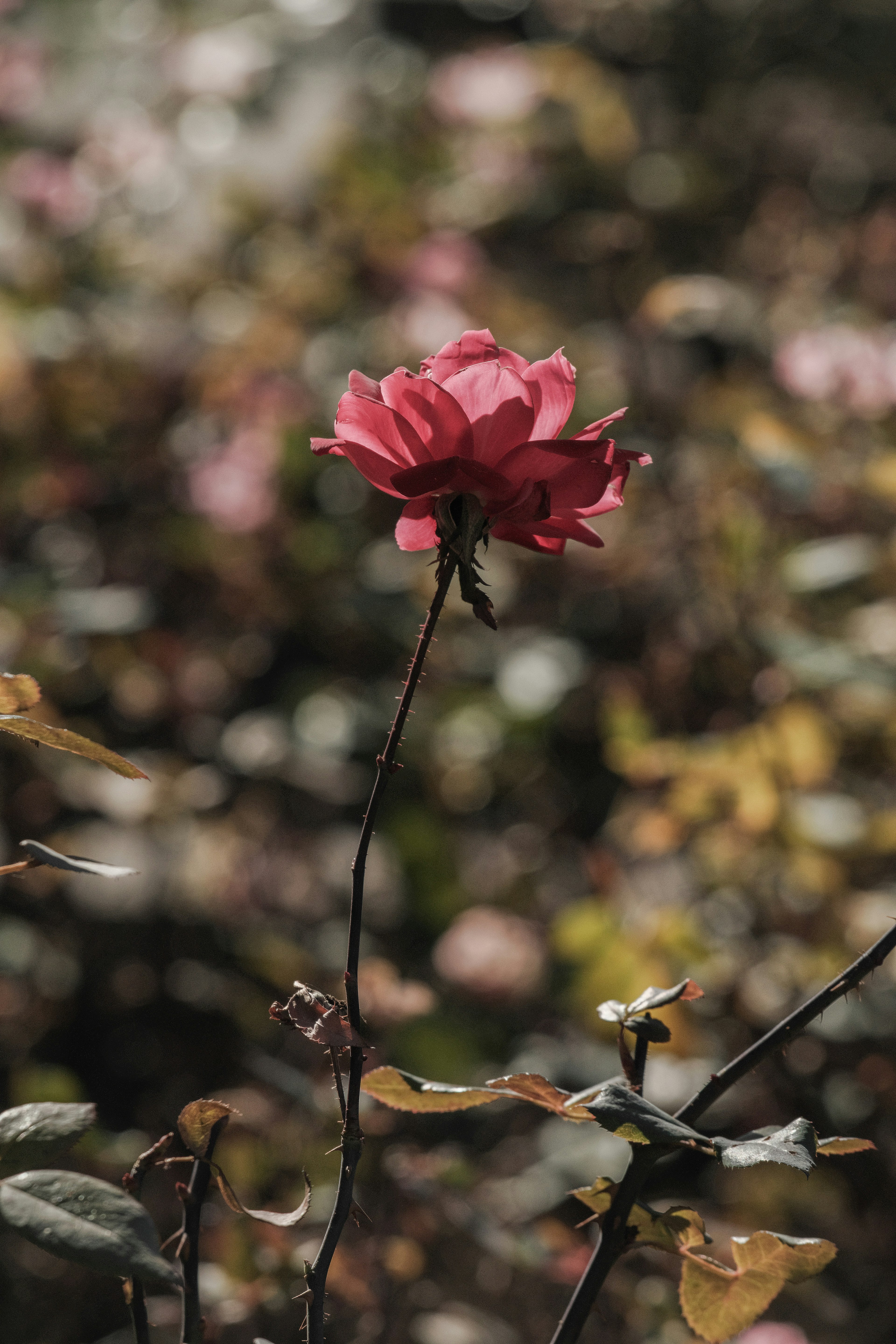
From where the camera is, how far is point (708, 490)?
4.65 ft

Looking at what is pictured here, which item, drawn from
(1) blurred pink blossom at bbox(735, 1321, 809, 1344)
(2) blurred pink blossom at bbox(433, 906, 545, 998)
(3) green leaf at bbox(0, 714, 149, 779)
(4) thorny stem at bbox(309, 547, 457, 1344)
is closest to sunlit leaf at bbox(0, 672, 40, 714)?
(3) green leaf at bbox(0, 714, 149, 779)

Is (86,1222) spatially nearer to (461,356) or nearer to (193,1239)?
(193,1239)

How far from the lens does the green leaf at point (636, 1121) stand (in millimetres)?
346

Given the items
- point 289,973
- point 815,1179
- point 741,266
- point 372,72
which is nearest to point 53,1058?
point 289,973

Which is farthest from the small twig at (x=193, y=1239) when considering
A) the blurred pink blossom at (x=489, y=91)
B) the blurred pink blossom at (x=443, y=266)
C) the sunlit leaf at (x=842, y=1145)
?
the blurred pink blossom at (x=489, y=91)

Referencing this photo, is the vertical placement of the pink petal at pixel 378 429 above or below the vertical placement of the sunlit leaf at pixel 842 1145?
above

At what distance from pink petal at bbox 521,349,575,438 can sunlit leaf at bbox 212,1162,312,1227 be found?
1.03 ft

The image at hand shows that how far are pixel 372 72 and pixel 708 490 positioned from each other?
194cm

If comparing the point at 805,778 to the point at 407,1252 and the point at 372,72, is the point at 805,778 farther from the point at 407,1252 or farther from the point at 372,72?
the point at 372,72

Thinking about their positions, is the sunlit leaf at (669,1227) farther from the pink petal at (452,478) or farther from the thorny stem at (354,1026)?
the pink petal at (452,478)

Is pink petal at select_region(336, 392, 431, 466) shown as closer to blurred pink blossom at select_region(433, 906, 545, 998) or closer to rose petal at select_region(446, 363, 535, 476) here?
rose petal at select_region(446, 363, 535, 476)

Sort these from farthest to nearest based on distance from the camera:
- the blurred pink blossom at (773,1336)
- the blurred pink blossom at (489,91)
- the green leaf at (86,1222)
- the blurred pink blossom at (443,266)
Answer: the blurred pink blossom at (489,91)
the blurred pink blossom at (443,266)
the blurred pink blossom at (773,1336)
the green leaf at (86,1222)

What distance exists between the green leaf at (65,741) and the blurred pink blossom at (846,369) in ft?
3.99

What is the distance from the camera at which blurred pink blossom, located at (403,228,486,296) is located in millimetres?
1988
